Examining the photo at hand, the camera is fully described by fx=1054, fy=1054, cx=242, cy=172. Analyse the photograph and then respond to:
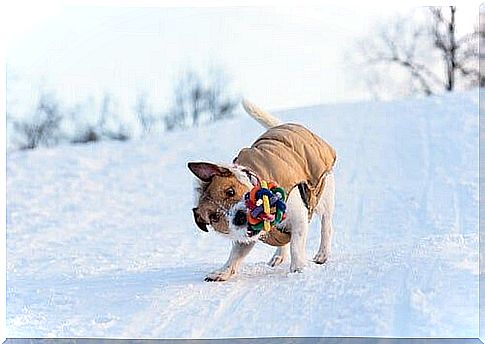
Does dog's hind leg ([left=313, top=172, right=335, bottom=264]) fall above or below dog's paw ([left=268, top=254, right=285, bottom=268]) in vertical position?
above

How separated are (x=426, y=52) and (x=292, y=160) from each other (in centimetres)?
110

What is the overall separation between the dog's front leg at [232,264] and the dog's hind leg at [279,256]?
0.13 meters

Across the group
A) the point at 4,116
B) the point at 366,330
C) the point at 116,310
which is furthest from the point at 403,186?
the point at 4,116

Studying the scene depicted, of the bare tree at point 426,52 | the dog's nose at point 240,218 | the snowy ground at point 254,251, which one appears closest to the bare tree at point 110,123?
the snowy ground at point 254,251

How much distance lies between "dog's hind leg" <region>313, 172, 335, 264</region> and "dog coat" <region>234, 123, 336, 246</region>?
2.4 inches

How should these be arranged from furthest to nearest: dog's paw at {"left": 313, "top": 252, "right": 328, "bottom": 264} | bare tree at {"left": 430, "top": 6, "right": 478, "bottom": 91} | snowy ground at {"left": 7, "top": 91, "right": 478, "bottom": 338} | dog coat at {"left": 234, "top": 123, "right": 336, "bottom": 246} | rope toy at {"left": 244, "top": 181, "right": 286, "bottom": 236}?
bare tree at {"left": 430, "top": 6, "right": 478, "bottom": 91} < dog's paw at {"left": 313, "top": 252, "right": 328, "bottom": 264} < snowy ground at {"left": 7, "top": 91, "right": 478, "bottom": 338} < dog coat at {"left": 234, "top": 123, "right": 336, "bottom": 246} < rope toy at {"left": 244, "top": 181, "right": 286, "bottom": 236}

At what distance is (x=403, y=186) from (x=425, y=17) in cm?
63

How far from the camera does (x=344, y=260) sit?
131 inches

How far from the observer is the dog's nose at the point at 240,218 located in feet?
9.50

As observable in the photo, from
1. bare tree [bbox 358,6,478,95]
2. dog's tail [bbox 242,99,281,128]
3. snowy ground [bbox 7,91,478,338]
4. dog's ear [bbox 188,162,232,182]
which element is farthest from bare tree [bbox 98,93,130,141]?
dog's ear [bbox 188,162,232,182]

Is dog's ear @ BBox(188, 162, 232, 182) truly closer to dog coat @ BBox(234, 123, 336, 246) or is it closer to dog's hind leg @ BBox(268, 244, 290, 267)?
dog coat @ BBox(234, 123, 336, 246)

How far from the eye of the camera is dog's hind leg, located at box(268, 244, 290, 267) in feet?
10.7

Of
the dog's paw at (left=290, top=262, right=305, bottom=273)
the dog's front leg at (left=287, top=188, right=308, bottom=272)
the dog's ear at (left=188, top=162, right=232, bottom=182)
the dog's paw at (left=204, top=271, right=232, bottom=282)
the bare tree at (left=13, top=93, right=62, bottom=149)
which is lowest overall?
→ the dog's paw at (left=204, top=271, right=232, bottom=282)

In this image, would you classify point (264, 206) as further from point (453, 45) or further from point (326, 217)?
point (453, 45)
